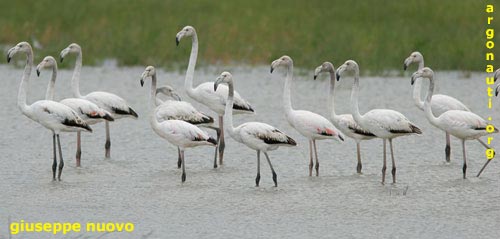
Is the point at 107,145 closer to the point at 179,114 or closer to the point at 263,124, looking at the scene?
the point at 179,114

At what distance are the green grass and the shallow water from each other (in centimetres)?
445

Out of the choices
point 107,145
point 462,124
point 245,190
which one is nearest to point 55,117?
point 107,145

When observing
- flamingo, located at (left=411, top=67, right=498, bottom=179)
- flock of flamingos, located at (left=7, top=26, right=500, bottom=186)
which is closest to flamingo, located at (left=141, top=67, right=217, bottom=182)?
flock of flamingos, located at (left=7, top=26, right=500, bottom=186)

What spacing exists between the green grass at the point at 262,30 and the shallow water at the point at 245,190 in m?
4.45

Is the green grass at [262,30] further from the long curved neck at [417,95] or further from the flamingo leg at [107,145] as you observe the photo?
the flamingo leg at [107,145]

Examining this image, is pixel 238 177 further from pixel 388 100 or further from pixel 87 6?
pixel 87 6

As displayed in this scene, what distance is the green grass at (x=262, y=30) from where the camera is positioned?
19.6m

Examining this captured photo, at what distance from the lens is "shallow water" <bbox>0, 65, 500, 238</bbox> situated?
920cm

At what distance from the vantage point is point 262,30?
21625mm

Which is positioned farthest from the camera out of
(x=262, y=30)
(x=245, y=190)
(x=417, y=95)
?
(x=262, y=30)

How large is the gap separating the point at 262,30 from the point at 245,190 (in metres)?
11.3

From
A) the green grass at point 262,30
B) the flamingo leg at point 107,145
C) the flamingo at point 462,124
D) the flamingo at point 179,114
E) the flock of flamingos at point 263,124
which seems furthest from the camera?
the green grass at point 262,30

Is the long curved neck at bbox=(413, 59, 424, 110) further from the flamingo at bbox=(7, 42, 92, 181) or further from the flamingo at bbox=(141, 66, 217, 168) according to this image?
the flamingo at bbox=(7, 42, 92, 181)

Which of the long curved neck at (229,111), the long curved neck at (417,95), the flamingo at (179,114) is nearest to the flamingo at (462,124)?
the long curved neck at (417,95)
